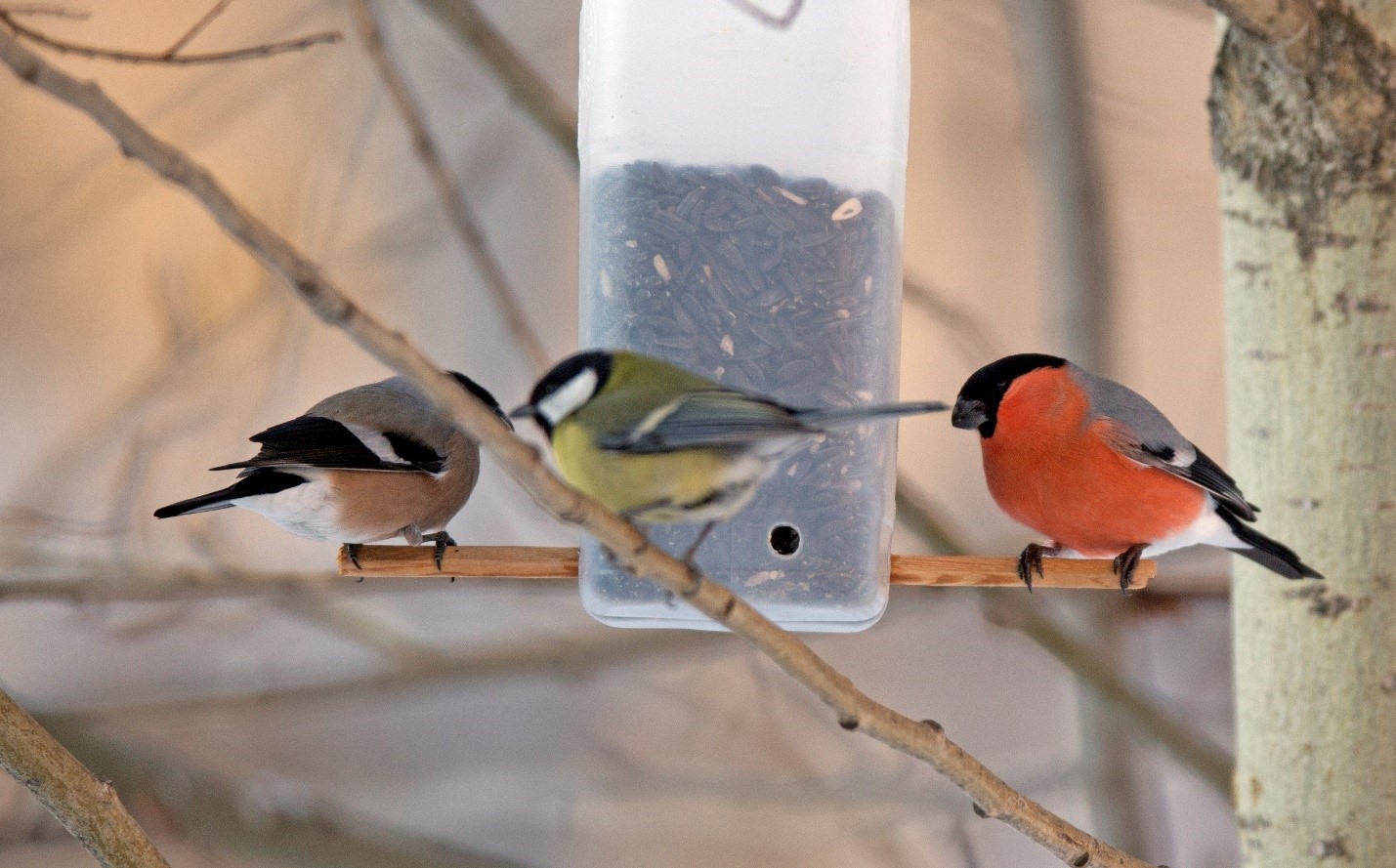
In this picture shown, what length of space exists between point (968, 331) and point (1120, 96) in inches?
59.3

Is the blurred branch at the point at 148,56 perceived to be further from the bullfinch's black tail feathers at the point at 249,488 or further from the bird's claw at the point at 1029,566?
the bird's claw at the point at 1029,566

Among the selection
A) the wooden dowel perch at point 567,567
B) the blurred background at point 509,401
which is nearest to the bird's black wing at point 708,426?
the wooden dowel perch at point 567,567

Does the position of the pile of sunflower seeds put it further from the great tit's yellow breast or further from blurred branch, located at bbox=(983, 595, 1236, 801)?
blurred branch, located at bbox=(983, 595, 1236, 801)

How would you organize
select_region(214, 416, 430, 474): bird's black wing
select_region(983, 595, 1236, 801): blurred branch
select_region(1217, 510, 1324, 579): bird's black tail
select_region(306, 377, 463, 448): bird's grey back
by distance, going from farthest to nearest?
select_region(983, 595, 1236, 801): blurred branch, select_region(306, 377, 463, 448): bird's grey back, select_region(214, 416, 430, 474): bird's black wing, select_region(1217, 510, 1324, 579): bird's black tail

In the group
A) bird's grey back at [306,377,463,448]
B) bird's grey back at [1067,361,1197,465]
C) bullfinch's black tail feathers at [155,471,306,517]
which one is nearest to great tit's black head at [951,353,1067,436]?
bird's grey back at [1067,361,1197,465]

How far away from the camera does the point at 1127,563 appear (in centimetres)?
283

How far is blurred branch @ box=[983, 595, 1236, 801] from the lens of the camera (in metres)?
3.73

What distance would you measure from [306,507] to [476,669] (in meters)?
1.07

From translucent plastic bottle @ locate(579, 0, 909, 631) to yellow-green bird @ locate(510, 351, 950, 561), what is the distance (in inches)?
25.1

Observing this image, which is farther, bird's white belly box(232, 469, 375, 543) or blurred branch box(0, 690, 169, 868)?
bird's white belly box(232, 469, 375, 543)

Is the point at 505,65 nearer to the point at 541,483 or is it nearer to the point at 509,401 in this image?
the point at 509,401

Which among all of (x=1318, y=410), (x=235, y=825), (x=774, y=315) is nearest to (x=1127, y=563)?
(x=1318, y=410)

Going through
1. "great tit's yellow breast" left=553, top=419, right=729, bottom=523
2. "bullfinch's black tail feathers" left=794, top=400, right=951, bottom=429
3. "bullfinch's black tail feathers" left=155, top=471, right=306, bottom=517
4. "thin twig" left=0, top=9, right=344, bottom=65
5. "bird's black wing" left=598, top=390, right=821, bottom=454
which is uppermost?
"thin twig" left=0, top=9, right=344, bottom=65

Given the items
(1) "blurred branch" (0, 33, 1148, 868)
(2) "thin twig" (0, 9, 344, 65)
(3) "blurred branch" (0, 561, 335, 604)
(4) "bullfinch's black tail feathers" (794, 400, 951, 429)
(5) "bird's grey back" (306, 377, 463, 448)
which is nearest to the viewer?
(1) "blurred branch" (0, 33, 1148, 868)
